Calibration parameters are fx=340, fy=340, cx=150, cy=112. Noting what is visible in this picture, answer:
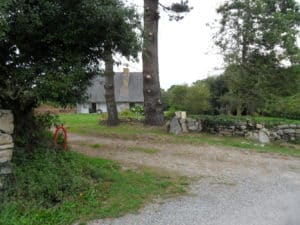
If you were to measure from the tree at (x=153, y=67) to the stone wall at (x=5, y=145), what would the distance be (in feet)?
29.9

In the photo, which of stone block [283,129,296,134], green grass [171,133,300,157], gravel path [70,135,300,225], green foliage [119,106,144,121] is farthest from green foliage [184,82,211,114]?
gravel path [70,135,300,225]

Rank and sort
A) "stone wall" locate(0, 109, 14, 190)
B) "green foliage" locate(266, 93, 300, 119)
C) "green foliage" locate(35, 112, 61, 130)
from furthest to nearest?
"green foliage" locate(266, 93, 300, 119)
"green foliage" locate(35, 112, 61, 130)
"stone wall" locate(0, 109, 14, 190)

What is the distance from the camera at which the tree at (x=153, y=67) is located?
530 inches

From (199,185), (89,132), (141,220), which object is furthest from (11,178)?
(89,132)

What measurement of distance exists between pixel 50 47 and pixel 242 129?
8242 mm

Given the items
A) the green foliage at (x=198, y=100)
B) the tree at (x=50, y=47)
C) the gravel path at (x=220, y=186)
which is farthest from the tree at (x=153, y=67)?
the green foliage at (x=198, y=100)

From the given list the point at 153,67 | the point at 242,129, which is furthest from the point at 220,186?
the point at 153,67

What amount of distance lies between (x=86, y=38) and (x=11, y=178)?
2.39m

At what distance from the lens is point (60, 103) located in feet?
17.3

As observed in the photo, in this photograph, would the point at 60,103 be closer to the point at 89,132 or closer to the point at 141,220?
the point at 141,220

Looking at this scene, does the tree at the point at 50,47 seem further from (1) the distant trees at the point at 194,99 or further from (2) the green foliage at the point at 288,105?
(1) the distant trees at the point at 194,99

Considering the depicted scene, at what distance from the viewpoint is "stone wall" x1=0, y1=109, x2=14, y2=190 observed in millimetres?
4547

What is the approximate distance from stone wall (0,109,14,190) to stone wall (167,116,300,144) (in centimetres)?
805

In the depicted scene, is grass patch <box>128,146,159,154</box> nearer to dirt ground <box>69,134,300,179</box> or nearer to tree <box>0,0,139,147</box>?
dirt ground <box>69,134,300,179</box>
